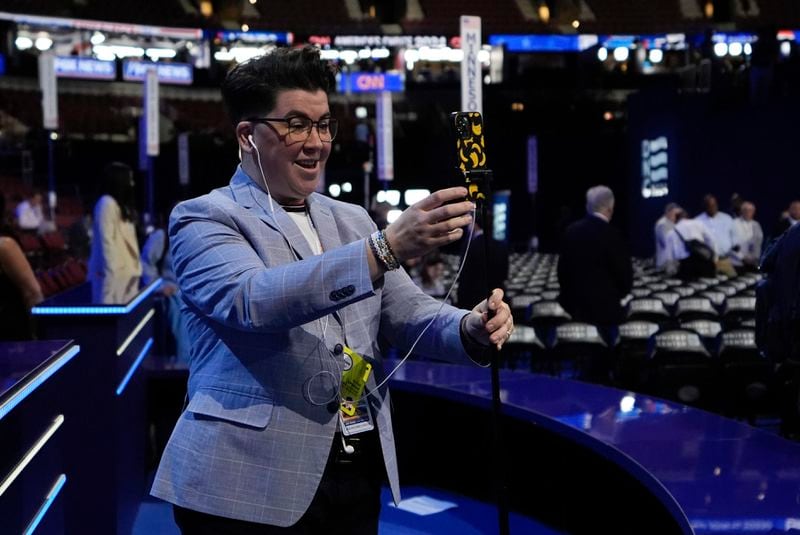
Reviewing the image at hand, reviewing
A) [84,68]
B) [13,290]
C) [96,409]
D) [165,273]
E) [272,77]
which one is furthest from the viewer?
[84,68]

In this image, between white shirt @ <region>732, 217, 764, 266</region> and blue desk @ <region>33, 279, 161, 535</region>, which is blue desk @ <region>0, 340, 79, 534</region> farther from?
white shirt @ <region>732, 217, 764, 266</region>

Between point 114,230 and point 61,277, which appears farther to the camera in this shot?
point 61,277

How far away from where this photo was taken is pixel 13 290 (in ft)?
15.2

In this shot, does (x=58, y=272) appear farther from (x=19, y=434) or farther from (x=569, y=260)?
(x=19, y=434)

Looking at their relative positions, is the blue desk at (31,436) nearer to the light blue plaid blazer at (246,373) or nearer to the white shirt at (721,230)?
the light blue plaid blazer at (246,373)

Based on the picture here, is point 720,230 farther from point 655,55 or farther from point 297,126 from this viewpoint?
point 655,55

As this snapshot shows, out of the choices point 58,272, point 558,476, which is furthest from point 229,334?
point 58,272

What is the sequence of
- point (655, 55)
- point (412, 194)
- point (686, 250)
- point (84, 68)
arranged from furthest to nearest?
1. point (412, 194)
2. point (655, 55)
3. point (84, 68)
4. point (686, 250)

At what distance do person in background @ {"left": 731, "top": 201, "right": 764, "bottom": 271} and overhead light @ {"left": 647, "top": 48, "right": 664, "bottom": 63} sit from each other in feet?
59.3

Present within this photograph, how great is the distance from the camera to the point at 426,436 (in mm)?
5340

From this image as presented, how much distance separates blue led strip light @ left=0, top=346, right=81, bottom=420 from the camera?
2.20 m

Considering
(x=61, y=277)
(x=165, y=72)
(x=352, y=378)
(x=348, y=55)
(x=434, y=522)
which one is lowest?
(x=434, y=522)

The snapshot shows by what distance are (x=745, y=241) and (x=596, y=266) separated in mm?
7706

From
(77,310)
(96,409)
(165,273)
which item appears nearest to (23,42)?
(165,273)
